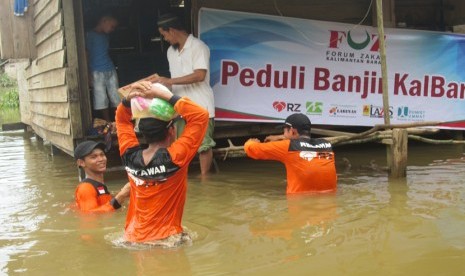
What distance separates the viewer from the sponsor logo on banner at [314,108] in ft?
26.8

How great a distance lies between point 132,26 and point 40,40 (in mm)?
1845

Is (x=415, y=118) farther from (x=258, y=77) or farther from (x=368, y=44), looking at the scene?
(x=258, y=77)

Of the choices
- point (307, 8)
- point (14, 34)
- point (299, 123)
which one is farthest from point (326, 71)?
point (14, 34)

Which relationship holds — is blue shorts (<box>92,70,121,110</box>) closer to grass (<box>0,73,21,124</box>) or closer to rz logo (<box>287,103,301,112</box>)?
rz logo (<box>287,103,301,112</box>)

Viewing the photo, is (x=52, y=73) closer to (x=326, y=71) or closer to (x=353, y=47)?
(x=326, y=71)

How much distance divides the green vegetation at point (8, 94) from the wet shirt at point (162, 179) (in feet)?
87.2

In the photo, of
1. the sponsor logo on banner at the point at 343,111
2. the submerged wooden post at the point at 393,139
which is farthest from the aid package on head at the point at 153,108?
the sponsor logo on banner at the point at 343,111

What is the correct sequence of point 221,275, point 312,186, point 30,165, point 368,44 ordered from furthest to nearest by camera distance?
point 30,165, point 368,44, point 312,186, point 221,275

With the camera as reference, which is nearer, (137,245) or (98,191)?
(137,245)

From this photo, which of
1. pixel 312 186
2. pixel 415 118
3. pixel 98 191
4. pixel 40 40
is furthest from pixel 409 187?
pixel 40 40

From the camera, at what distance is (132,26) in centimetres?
1020

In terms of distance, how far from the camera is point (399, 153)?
6.52 metres

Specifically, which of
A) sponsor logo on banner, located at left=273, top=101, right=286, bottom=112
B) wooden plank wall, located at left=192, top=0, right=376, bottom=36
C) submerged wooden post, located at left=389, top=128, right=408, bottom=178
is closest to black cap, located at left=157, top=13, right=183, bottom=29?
wooden plank wall, located at left=192, top=0, right=376, bottom=36

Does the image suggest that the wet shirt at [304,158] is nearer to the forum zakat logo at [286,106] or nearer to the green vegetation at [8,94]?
the forum zakat logo at [286,106]
